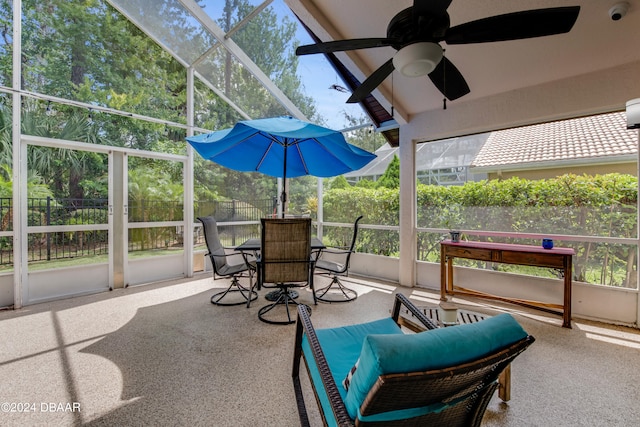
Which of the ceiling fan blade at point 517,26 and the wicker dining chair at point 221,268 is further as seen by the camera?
the wicker dining chair at point 221,268

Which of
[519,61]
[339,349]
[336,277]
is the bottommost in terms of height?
[336,277]

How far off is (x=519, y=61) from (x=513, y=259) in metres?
2.21

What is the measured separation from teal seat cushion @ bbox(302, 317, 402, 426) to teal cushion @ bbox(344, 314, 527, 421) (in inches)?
17.1

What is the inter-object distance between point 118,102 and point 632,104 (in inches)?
229

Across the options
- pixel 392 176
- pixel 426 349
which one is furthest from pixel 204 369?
pixel 392 176

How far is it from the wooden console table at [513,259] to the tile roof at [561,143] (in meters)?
1.11

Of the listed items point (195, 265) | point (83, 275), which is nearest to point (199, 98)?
point (195, 265)

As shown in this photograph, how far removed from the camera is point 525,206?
12.3 feet

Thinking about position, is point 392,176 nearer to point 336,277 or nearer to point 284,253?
point 336,277

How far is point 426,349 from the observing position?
869 millimetres

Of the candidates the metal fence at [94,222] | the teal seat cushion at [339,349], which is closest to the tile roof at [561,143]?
the teal seat cushion at [339,349]

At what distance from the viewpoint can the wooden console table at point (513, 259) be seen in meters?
3.09

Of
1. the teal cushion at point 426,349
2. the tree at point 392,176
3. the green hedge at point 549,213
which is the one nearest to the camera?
the teal cushion at point 426,349

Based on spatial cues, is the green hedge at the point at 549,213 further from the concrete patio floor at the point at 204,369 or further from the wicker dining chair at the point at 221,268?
the wicker dining chair at the point at 221,268
